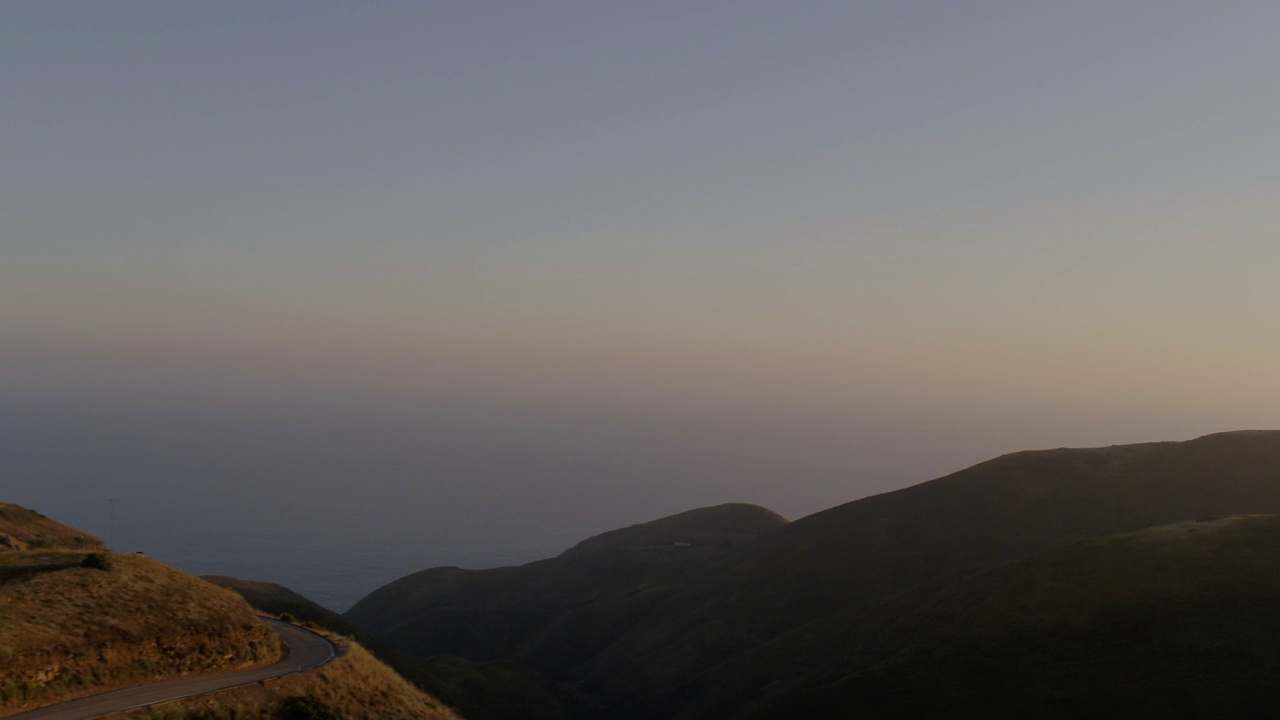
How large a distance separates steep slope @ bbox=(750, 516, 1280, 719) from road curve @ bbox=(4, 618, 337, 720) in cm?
2978

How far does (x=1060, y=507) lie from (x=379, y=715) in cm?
7978

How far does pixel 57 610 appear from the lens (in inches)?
1286

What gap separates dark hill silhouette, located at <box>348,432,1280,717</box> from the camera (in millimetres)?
78375

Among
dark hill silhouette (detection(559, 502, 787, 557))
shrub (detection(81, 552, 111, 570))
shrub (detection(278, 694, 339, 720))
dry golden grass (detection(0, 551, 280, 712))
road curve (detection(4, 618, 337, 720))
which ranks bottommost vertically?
shrub (detection(278, 694, 339, 720))

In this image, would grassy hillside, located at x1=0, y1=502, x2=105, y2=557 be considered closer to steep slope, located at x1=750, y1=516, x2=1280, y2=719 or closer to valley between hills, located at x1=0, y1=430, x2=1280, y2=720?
valley between hills, located at x1=0, y1=430, x2=1280, y2=720

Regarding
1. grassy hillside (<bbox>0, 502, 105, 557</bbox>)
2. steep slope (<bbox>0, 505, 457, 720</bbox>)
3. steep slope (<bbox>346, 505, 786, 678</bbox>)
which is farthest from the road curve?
steep slope (<bbox>346, 505, 786, 678</bbox>)

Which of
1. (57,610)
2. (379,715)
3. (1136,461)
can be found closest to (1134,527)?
(1136,461)

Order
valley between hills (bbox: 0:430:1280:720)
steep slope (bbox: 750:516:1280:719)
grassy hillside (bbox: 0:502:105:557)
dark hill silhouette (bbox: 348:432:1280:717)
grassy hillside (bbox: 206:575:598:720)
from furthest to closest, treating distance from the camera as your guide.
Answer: dark hill silhouette (bbox: 348:432:1280:717) → grassy hillside (bbox: 206:575:598:720) → grassy hillside (bbox: 0:502:105:557) → steep slope (bbox: 750:516:1280:719) → valley between hills (bbox: 0:430:1280:720)

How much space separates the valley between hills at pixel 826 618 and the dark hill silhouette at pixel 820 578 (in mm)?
367

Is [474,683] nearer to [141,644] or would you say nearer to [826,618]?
[826,618]

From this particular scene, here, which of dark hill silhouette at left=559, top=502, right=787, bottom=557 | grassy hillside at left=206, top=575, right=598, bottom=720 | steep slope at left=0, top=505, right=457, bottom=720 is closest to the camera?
steep slope at left=0, top=505, right=457, bottom=720

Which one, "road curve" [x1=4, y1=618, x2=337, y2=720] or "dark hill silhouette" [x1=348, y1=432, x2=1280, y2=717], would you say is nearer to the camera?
"road curve" [x1=4, y1=618, x2=337, y2=720]

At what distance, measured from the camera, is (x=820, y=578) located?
9538 cm

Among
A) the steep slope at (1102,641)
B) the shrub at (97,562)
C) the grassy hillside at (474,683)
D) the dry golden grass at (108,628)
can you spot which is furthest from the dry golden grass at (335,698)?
the steep slope at (1102,641)
